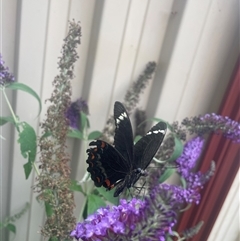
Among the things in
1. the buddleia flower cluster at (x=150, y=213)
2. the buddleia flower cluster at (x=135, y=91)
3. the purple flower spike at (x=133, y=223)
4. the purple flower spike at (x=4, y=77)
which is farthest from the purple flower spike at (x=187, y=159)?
the purple flower spike at (x=4, y=77)

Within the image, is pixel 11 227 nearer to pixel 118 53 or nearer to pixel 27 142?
pixel 27 142

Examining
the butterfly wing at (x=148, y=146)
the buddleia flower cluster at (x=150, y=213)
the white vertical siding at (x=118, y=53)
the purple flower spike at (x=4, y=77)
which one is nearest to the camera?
the buddleia flower cluster at (x=150, y=213)

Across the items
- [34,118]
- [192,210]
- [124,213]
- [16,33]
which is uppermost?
[16,33]

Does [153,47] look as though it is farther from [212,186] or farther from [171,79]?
[212,186]

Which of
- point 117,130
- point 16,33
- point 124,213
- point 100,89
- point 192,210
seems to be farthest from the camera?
point 192,210

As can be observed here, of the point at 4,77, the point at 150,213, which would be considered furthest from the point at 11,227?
the point at 150,213

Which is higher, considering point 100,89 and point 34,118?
point 100,89

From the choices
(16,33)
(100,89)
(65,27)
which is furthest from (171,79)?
(16,33)

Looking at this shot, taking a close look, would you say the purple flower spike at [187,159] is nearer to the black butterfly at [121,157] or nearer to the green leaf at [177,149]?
the green leaf at [177,149]
